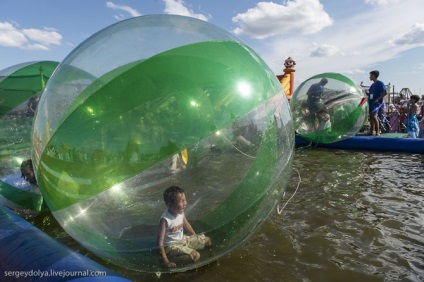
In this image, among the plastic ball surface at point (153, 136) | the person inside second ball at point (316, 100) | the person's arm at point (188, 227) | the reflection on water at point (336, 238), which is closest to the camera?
the plastic ball surface at point (153, 136)

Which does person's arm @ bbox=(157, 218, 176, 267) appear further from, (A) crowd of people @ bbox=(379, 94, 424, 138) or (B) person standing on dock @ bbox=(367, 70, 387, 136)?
(A) crowd of people @ bbox=(379, 94, 424, 138)

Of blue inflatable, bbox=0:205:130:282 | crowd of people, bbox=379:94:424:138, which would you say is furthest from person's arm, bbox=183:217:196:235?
crowd of people, bbox=379:94:424:138

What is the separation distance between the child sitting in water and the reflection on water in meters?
0.47

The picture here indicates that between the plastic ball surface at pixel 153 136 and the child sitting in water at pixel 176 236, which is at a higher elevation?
the plastic ball surface at pixel 153 136

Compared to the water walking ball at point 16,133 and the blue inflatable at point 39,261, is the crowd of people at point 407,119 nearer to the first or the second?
the water walking ball at point 16,133

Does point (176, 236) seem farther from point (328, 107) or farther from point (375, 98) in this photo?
point (375, 98)

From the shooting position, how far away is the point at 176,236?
86.3 inches

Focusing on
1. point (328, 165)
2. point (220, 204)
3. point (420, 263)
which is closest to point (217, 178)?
point (220, 204)

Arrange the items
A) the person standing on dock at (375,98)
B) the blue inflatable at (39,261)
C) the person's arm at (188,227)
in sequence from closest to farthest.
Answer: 1. the blue inflatable at (39,261)
2. the person's arm at (188,227)
3. the person standing on dock at (375,98)

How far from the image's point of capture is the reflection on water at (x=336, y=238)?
276 cm

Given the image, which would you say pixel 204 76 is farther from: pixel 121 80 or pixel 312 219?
pixel 312 219

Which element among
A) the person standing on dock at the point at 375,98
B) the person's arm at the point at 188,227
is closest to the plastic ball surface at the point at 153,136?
the person's arm at the point at 188,227

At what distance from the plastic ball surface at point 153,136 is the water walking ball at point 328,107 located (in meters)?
5.67

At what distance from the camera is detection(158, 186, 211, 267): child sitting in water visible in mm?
2075
